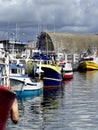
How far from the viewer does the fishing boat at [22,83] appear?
5075cm

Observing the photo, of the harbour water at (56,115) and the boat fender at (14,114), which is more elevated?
the boat fender at (14,114)

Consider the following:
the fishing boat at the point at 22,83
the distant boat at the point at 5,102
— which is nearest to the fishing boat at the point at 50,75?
the fishing boat at the point at 22,83

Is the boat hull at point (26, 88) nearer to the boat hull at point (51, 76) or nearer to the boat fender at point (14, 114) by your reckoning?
the boat hull at point (51, 76)

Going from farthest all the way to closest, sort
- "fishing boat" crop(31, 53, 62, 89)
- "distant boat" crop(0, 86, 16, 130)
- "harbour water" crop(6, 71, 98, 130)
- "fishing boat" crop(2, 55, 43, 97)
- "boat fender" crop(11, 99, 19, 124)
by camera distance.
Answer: "fishing boat" crop(31, 53, 62, 89) < "fishing boat" crop(2, 55, 43, 97) < "harbour water" crop(6, 71, 98, 130) < "distant boat" crop(0, 86, 16, 130) < "boat fender" crop(11, 99, 19, 124)

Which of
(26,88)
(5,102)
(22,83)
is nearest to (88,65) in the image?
(26,88)

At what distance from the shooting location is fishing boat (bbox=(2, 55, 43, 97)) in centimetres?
5075

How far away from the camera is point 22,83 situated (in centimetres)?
5103

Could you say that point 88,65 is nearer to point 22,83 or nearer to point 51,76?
point 51,76

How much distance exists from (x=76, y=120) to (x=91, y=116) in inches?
89.1

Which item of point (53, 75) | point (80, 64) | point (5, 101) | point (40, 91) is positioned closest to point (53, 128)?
point (5, 101)

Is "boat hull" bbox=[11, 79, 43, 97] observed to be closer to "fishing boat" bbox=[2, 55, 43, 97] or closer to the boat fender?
"fishing boat" bbox=[2, 55, 43, 97]

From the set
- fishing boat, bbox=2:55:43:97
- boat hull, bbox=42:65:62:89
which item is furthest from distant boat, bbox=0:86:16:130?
boat hull, bbox=42:65:62:89

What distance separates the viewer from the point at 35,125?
31.6 meters

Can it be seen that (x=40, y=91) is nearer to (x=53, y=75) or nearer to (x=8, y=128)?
(x=53, y=75)
